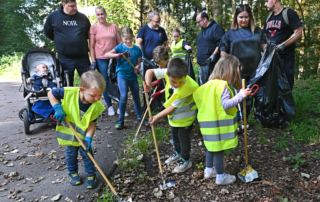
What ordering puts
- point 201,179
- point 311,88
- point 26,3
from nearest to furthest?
point 201,179 → point 311,88 → point 26,3

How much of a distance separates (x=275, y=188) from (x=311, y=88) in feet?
14.8

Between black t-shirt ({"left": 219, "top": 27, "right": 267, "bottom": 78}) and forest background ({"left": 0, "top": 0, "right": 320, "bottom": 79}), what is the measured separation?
17.7ft

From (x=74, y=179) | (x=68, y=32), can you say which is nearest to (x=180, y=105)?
(x=74, y=179)

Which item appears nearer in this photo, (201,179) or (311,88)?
(201,179)

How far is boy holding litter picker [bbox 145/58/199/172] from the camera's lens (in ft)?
8.62

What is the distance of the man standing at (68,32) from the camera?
4320mm

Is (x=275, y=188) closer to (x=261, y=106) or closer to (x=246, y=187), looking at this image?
(x=246, y=187)

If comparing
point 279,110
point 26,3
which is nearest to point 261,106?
point 279,110

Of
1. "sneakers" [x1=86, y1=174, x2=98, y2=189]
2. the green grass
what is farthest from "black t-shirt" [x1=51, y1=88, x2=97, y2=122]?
the green grass

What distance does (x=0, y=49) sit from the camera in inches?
616

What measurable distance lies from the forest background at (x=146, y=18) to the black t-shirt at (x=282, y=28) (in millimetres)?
5030

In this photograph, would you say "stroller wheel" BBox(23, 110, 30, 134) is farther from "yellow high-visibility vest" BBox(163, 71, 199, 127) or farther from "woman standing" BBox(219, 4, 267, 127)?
"woman standing" BBox(219, 4, 267, 127)

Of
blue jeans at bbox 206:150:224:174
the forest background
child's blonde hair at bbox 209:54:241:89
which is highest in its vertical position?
the forest background

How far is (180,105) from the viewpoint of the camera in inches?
108
